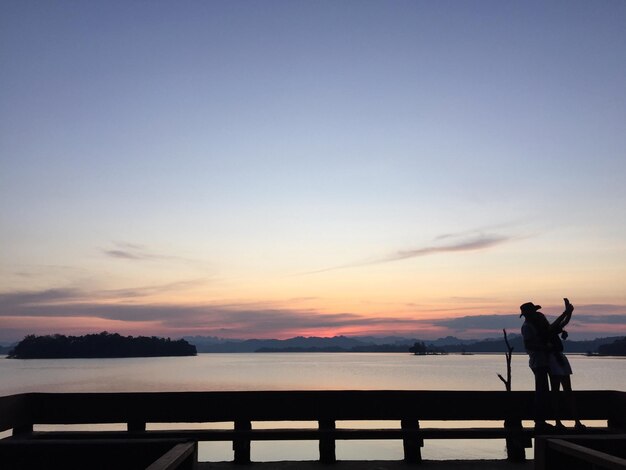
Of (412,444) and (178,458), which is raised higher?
(178,458)

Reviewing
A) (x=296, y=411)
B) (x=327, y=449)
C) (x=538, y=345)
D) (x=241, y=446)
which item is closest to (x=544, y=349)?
(x=538, y=345)

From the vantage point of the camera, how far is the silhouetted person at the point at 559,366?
28.9 ft

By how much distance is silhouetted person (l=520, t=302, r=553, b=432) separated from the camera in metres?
8.88

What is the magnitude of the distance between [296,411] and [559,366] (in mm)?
3799

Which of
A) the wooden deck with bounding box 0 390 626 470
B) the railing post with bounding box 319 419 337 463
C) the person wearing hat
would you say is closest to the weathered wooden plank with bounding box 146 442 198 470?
the wooden deck with bounding box 0 390 626 470

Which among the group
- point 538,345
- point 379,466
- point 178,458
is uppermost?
point 538,345

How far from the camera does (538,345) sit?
29.9ft

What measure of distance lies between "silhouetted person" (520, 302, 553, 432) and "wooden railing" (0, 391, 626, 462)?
1.80 ft

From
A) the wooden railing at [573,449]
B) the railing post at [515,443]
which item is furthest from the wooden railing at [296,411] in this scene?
the wooden railing at [573,449]

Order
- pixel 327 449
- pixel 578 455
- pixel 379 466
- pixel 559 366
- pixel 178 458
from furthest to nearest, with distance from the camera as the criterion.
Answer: pixel 559 366 → pixel 327 449 → pixel 379 466 → pixel 578 455 → pixel 178 458

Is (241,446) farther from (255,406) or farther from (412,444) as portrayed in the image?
(412,444)

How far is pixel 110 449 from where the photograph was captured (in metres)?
4.09

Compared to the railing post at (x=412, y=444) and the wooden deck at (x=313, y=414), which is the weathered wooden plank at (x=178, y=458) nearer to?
the wooden deck at (x=313, y=414)

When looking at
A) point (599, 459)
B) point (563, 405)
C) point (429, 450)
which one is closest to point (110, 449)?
point (599, 459)
